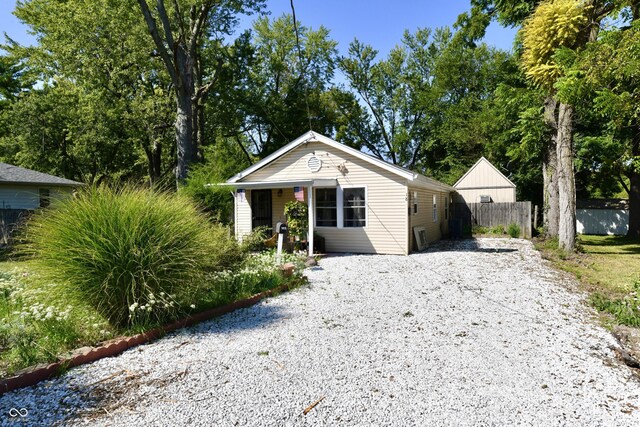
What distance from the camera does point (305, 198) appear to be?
11758mm

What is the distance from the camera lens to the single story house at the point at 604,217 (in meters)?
20.2

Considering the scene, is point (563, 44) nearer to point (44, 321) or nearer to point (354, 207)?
point (354, 207)

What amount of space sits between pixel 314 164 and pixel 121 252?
866 centimetres

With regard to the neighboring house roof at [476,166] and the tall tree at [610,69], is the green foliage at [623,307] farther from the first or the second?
the neighboring house roof at [476,166]

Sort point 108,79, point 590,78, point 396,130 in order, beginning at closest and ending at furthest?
1. point 590,78
2. point 108,79
3. point 396,130

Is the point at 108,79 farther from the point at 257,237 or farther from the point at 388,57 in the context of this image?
the point at 388,57

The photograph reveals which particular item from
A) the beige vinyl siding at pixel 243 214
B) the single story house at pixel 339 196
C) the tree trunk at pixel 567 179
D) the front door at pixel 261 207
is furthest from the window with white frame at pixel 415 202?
the beige vinyl siding at pixel 243 214

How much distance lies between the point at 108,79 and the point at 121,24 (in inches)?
126

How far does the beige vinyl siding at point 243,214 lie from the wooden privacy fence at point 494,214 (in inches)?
403

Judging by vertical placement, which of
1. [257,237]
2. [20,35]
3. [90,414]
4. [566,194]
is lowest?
[90,414]

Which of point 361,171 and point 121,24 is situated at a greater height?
point 121,24

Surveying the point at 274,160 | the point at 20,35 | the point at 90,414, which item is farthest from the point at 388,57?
the point at 90,414

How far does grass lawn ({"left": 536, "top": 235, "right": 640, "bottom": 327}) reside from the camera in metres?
5.19

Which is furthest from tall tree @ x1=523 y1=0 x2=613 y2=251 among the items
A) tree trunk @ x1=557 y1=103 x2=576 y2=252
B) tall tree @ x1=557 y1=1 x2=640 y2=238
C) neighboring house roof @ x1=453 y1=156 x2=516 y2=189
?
neighboring house roof @ x1=453 y1=156 x2=516 y2=189
